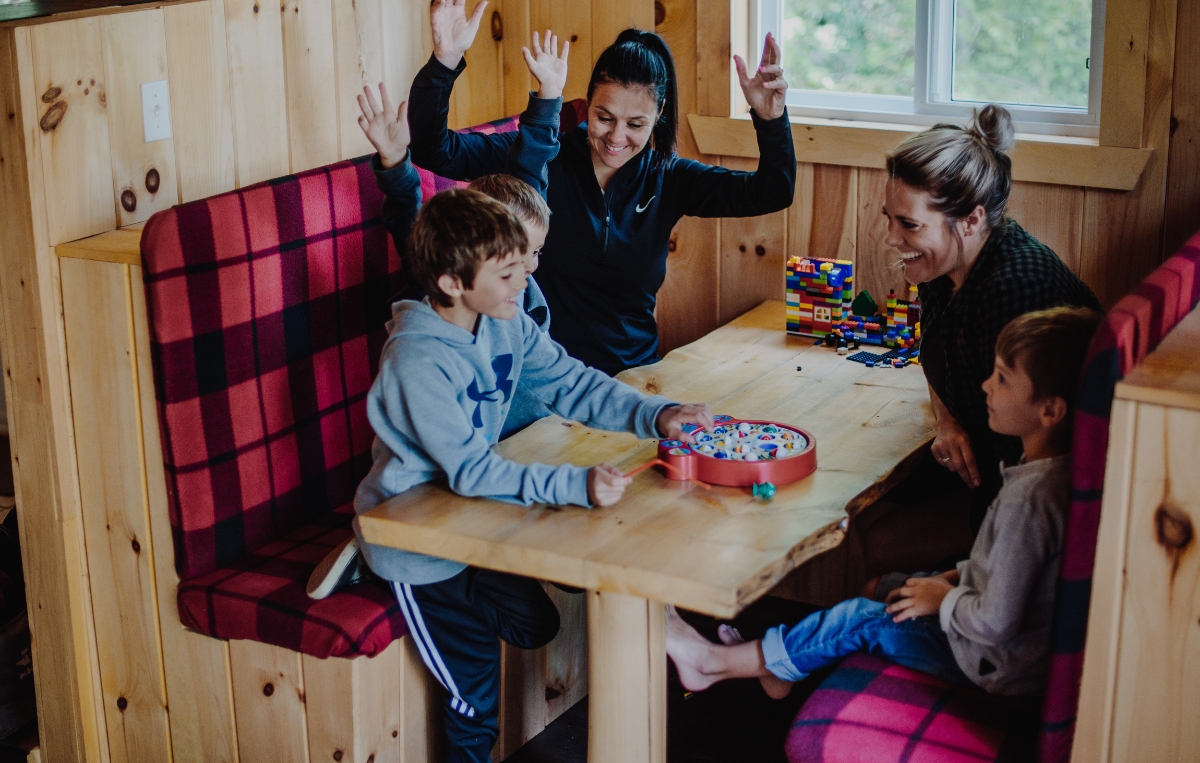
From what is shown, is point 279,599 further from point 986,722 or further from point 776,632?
point 986,722

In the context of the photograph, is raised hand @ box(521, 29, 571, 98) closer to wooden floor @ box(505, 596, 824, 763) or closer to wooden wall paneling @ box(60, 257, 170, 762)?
wooden wall paneling @ box(60, 257, 170, 762)

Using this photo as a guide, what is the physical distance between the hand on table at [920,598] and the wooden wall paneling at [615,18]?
1693 mm

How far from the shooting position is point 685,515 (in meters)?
1.91

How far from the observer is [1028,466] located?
6.05ft

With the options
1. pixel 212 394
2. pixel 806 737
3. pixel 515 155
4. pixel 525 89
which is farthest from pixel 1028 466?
pixel 525 89

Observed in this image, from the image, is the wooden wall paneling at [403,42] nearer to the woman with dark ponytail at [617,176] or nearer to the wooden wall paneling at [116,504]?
the woman with dark ponytail at [617,176]

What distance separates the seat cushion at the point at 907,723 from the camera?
6.01 ft

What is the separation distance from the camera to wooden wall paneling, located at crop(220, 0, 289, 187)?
269 centimetres

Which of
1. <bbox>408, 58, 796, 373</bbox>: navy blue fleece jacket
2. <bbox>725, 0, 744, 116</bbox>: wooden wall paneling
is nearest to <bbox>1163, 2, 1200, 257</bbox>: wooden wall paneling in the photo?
<bbox>408, 58, 796, 373</bbox>: navy blue fleece jacket

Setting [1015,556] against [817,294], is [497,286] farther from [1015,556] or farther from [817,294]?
[817,294]

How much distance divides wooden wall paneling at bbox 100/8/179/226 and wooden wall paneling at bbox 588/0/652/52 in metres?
1.19

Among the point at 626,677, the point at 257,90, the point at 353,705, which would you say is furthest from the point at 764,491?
the point at 257,90

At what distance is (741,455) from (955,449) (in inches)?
18.5

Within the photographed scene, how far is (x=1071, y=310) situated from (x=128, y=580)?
1644 mm
